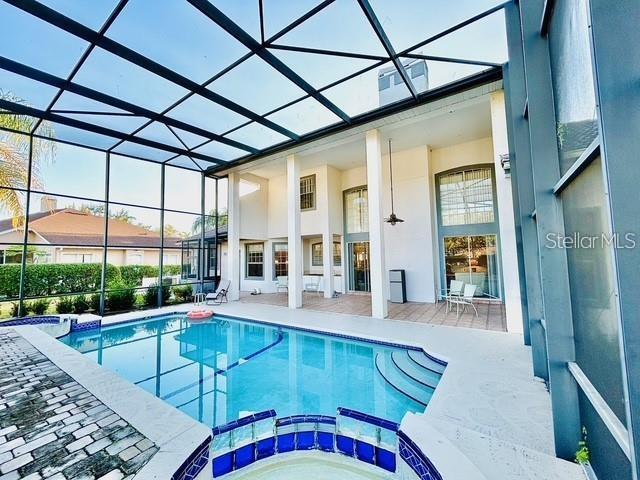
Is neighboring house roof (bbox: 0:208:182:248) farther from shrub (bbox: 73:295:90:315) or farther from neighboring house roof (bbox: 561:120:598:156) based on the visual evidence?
neighboring house roof (bbox: 561:120:598:156)

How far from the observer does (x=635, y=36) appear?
0.96m

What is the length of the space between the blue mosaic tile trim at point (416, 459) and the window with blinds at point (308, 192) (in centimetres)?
1008

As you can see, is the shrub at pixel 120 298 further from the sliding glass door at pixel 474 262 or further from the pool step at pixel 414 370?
the sliding glass door at pixel 474 262

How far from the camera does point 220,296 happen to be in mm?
10930

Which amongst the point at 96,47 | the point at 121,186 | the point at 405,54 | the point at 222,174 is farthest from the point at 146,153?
the point at 405,54

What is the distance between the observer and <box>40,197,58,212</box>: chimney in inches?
299

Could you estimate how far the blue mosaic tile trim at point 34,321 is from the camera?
6.58 meters

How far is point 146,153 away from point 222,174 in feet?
9.52

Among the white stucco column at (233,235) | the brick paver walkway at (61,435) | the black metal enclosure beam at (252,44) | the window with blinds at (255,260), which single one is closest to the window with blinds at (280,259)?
the window with blinds at (255,260)

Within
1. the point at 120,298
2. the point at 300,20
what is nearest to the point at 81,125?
the point at 120,298

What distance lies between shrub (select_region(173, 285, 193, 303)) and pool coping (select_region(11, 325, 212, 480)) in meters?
6.90

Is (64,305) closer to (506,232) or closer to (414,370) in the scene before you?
(414,370)

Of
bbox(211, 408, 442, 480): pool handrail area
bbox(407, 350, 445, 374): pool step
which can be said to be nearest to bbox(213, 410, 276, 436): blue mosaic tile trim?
bbox(211, 408, 442, 480): pool handrail area

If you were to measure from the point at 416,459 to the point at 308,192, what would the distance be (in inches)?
420
